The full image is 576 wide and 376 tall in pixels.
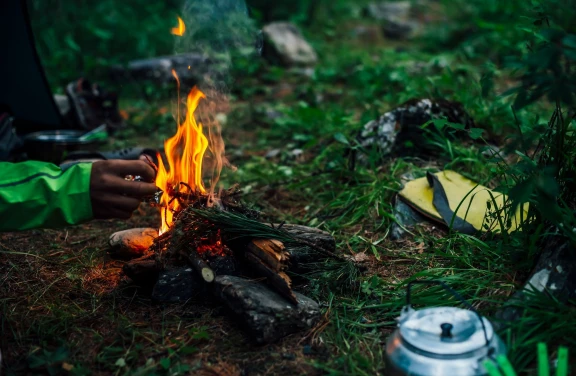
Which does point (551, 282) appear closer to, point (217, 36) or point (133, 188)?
point (133, 188)

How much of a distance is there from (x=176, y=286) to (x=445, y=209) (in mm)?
1616

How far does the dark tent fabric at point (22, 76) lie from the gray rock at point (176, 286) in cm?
278

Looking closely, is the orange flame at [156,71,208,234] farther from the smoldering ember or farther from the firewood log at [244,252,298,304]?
the firewood log at [244,252,298,304]

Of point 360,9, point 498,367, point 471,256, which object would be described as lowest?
point 360,9

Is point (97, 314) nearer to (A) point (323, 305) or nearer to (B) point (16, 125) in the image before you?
(A) point (323, 305)

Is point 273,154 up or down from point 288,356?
down

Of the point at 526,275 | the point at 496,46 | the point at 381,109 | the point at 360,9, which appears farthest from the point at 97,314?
the point at 360,9

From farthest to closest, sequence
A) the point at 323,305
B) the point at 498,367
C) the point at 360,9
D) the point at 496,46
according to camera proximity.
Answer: the point at 360,9, the point at 496,46, the point at 323,305, the point at 498,367

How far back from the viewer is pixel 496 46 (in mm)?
8398

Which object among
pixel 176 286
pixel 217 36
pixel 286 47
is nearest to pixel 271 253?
pixel 176 286

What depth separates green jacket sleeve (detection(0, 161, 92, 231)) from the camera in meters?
2.82

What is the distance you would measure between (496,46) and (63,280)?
280 inches

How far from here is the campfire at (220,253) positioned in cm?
258

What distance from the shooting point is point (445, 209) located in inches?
137
